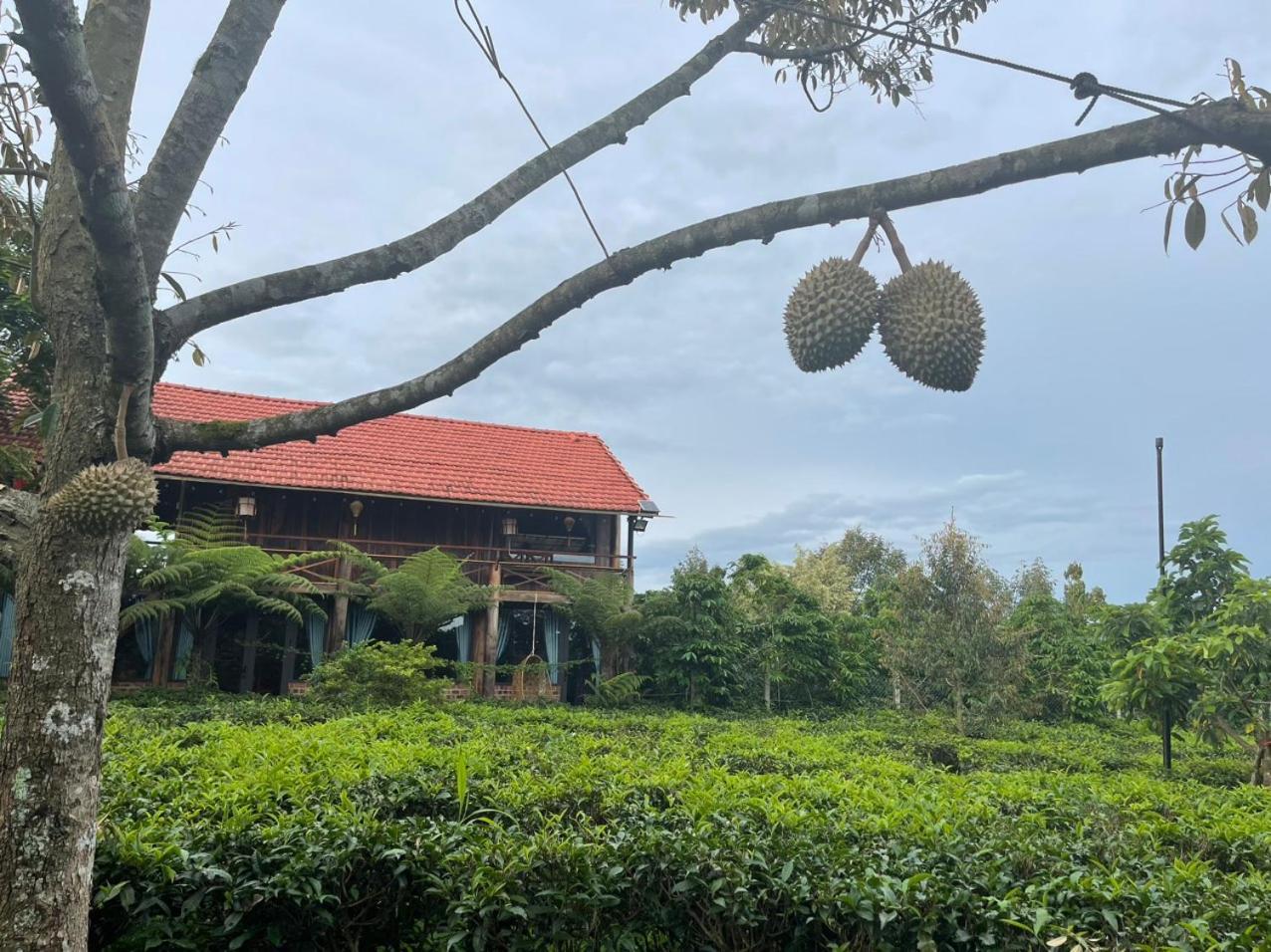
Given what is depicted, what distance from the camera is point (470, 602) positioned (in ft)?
50.6

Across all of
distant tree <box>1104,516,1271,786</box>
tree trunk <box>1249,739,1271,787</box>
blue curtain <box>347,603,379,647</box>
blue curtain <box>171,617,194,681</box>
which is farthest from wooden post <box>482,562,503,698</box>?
tree trunk <box>1249,739,1271,787</box>

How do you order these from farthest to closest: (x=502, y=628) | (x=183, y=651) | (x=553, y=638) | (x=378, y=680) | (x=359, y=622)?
(x=502, y=628)
(x=553, y=638)
(x=359, y=622)
(x=183, y=651)
(x=378, y=680)

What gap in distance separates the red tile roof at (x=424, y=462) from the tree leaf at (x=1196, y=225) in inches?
595

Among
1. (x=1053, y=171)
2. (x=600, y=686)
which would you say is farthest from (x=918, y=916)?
(x=600, y=686)

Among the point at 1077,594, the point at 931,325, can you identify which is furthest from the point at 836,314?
the point at 1077,594

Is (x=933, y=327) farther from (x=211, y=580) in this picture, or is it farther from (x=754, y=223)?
(x=211, y=580)

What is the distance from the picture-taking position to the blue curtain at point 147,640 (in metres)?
14.3

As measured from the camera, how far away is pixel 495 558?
1734 cm

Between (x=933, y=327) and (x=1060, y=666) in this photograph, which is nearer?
(x=933, y=327)

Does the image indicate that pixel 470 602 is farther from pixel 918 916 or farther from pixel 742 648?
pixel 918 916

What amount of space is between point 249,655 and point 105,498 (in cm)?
1538

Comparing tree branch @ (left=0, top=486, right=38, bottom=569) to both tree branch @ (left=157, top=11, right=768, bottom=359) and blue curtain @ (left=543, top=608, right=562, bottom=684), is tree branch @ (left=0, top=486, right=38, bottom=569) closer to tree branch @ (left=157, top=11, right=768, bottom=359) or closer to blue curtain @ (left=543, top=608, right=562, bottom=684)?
tree branch @ (left=157, top=11, right=768, bottom=359)

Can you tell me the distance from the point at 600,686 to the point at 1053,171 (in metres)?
14.7

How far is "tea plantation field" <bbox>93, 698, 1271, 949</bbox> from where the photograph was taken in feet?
9.49
